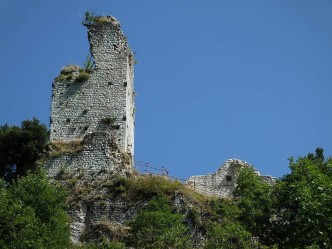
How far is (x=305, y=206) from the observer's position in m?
43.5

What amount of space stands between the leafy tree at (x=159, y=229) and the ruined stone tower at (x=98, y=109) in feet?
16.2

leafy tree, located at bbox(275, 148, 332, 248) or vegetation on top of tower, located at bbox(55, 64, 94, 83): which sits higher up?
vegetation on top of tower, located at bbox(55, 64, 94, 83)

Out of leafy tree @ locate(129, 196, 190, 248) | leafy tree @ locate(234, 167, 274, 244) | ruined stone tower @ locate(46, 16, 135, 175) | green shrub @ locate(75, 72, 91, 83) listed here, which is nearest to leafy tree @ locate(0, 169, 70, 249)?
leafy tree @ locate(129, 196, 190, 248)

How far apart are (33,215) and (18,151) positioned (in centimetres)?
858

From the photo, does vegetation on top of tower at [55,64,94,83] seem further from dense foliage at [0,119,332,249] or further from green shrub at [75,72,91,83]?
dense foliage at [0,119,332,249]

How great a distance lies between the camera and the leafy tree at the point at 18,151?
163ft

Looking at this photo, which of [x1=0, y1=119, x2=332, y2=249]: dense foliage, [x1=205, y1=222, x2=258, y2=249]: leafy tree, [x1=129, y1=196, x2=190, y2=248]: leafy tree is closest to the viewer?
[x1=0, y1=119, x2=332, y2=249]: dense foliage

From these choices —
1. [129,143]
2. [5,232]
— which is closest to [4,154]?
[129,143]

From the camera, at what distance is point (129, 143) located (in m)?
51.9

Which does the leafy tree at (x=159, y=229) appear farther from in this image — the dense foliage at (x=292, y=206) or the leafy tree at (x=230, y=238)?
the dense foliage at (x=292, y=206)

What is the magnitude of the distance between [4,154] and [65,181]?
3.31 m

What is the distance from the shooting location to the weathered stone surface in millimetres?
52781

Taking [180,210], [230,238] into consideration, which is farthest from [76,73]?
[230,238]

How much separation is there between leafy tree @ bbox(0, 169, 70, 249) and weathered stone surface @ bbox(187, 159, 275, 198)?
9.56 m
